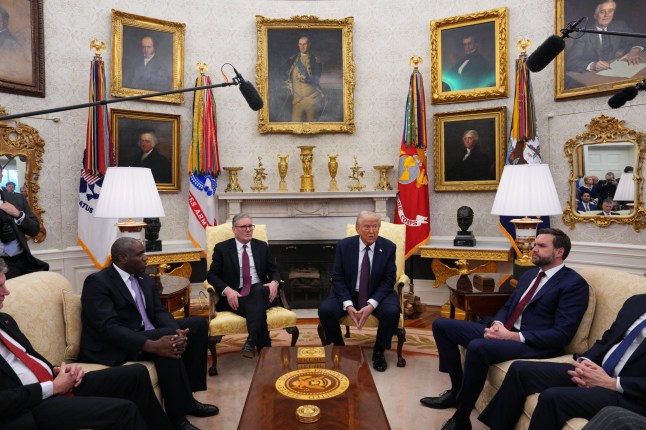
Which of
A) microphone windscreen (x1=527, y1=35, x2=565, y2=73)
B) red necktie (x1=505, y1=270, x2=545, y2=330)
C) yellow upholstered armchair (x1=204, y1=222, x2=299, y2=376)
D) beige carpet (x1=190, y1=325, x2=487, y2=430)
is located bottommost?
beige carpet (x1=190, y1=325, x2=487, y2=430)

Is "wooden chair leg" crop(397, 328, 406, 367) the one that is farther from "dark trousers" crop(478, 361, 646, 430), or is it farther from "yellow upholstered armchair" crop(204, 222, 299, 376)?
"dark trousers" crop(478, 361, 646, 430)

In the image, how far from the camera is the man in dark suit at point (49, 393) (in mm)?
2250

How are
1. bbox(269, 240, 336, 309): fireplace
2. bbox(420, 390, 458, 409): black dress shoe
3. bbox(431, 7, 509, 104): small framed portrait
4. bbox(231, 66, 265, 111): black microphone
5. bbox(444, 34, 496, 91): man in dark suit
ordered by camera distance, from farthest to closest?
bbox(269, 240, 336, 309): fireplace
bbox(444, 34, 496, 91): man in dark suit
bbox(431, 7, 509, 104): small framed portrait
bbox(420, 390, 458, 409): black dress shoe
bbox(231, 66, 265, 111): black microphone

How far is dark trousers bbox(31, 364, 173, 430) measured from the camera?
235 centimetres

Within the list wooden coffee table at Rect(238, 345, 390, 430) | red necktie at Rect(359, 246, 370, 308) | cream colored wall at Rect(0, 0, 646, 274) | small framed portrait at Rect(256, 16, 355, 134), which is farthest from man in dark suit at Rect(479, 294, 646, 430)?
small framed portrait at Rect(256, 16, 355, 134)

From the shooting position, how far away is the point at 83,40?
6426mm

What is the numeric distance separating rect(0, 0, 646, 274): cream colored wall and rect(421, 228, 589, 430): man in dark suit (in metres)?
3.42

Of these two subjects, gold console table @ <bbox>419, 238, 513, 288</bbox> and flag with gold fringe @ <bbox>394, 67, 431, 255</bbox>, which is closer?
gold console table @ <bbox>419, 238, 513, 288</bbox>

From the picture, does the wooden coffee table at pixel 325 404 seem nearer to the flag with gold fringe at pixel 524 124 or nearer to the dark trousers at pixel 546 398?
the dark trousers at pixel 546 398

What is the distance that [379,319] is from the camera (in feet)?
14.4

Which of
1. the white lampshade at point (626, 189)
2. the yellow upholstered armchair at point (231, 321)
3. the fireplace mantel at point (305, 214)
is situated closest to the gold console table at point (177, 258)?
the fireplace mantel at point (305, 214)

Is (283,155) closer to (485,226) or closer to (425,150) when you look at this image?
(425,150)

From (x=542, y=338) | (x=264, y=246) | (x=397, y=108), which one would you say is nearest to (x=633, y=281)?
(x=542, y=338)

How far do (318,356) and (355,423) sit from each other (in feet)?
2.87
